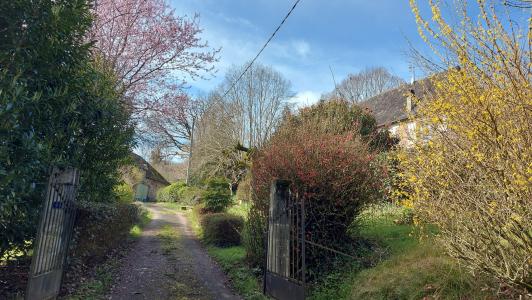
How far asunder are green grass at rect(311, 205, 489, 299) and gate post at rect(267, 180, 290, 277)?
0.72m

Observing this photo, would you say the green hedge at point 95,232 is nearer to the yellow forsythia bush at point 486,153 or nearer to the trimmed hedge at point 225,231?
the trimmed hedge at point 225,231

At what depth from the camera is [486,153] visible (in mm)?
4461

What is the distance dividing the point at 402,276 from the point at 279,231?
2285mm

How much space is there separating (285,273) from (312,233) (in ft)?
3.28

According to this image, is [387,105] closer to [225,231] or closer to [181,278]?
[225,231]

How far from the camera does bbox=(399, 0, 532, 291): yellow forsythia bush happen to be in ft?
13.4

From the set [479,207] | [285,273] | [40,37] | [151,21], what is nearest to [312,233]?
[285,273]

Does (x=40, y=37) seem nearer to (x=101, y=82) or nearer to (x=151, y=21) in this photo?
(x=101, y=82)

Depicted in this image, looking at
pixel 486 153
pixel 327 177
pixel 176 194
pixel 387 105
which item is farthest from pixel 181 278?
pixel 176 194

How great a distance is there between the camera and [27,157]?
15.1ft

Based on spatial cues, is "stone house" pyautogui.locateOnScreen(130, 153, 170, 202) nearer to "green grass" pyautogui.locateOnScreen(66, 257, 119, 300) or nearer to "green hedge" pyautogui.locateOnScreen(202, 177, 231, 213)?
"green hedge" pyautogui.locateOnScreen(202, 177, 231, 213)

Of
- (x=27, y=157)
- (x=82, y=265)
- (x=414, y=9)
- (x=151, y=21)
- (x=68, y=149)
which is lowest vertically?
(x=82, y=265)

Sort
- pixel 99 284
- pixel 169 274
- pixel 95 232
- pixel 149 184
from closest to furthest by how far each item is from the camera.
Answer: pixel 99 284 → pixel 95 232 → pixel 169 274 → pixel 149 184

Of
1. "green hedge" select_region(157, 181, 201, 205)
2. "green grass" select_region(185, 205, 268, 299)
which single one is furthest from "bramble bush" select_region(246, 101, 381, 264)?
"green hedge" select_region(157, 181, 201, 205)
